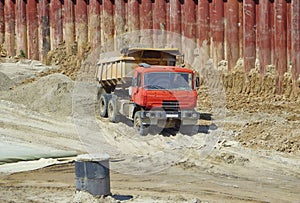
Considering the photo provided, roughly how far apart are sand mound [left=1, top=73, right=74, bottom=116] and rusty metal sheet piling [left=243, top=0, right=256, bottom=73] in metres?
6.57

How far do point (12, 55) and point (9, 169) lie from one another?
60.5 ft

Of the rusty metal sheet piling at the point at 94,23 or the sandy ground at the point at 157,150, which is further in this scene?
the rusty metal sheet piling at the point at 94,23

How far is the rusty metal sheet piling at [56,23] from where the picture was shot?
94.3 ft

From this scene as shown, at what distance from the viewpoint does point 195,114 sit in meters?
17.2

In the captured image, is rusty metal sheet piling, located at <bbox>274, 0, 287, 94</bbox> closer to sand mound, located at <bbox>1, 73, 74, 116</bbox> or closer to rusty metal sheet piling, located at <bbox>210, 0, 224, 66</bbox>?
rusty metal sheet piling, located at <bbox>210, 0, 224, 66</bbox>

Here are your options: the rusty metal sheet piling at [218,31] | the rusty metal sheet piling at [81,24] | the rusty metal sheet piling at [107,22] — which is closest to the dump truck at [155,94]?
the rusty metal sheet piling at [218,31]

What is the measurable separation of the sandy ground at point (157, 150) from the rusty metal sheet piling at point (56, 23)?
18.4 ft

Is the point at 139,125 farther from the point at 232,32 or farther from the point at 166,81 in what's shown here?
the point at 232,32

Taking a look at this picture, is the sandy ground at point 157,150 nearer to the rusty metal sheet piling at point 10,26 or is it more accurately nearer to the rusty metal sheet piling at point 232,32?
the rusty metal sheet piling at point 232,32

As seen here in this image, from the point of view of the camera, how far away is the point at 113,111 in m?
19.6

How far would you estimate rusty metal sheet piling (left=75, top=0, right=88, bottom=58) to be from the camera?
1101 inches

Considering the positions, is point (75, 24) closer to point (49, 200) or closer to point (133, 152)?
point (133, 152)

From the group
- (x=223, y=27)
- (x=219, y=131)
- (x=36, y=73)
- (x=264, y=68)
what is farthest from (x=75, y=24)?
(x=219, y=131)

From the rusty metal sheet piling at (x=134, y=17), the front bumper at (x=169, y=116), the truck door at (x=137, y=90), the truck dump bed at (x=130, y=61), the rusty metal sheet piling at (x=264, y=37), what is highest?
the rusty metal sheet piling at (x=134, y=17)
